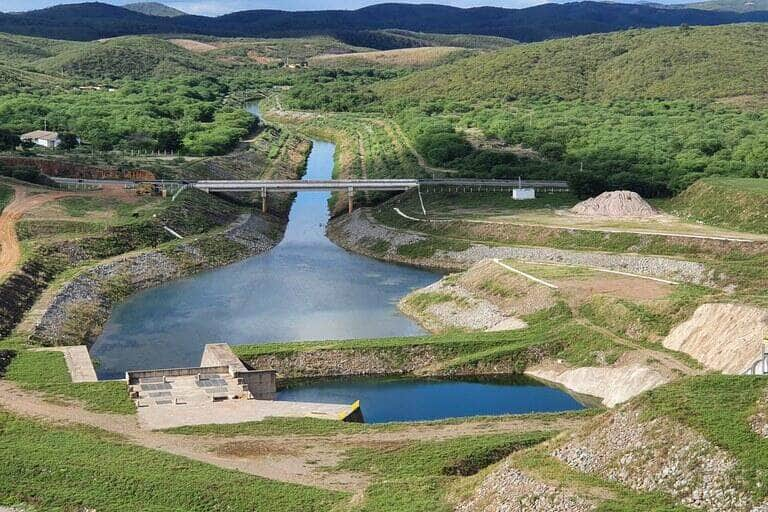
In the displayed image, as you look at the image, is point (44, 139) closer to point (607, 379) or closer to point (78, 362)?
point (78, 362)

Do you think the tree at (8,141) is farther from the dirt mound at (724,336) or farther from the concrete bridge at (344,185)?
the dirt mound at (724,336)

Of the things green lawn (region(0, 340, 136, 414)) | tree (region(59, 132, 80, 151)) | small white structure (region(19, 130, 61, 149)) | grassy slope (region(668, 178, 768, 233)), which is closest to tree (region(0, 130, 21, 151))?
tree (region(59, 132, 80, 151))

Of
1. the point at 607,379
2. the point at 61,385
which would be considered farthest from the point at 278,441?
the point at 607,379

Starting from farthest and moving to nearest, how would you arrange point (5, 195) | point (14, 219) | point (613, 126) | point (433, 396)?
point (613, 126), point (5, 195), point (14, 219), point (433, 396)

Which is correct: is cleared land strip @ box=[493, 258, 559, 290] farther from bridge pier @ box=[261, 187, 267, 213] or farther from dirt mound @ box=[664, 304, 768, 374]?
bridge pier @ box=[261, 187, 267, 213]

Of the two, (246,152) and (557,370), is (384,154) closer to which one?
(246,152)

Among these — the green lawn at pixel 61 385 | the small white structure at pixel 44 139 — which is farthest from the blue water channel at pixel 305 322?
the small white structure at pixel 44 139
